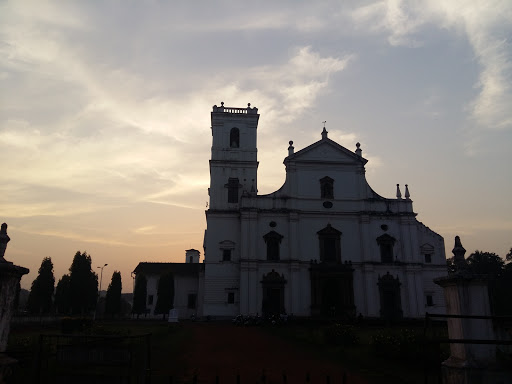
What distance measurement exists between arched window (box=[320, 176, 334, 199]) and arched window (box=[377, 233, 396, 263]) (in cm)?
624

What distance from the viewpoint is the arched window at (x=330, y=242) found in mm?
38312

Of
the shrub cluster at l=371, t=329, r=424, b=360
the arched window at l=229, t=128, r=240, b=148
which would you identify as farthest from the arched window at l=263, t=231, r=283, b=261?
the shrub cluster at l=371, t=329, r=424, b=360

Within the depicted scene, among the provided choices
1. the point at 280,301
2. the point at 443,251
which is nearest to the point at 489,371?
the point at 280,301

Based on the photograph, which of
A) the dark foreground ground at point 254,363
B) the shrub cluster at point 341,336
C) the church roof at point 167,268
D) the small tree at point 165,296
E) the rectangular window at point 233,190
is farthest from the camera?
the church roof at point 167,268

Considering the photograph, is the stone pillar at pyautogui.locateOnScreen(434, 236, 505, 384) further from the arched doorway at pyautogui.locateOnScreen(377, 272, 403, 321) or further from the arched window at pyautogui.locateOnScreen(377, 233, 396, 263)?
the arched window at pyautogui.locateOnScreen(377, 233, 396, 263)

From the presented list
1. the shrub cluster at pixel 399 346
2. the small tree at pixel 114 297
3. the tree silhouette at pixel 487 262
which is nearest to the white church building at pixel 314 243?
the small tree at pixel 114 297

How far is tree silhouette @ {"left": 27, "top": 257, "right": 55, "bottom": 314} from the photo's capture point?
41.0 metres

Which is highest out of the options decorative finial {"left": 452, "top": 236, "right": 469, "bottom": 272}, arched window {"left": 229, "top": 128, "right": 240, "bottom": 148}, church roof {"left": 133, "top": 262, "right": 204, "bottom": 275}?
arched window {"left": 229, "top": 128, "right": 240, "bottom": 148}

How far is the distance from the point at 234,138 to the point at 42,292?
2495 cm

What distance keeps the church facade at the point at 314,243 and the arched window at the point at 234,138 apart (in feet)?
0.52

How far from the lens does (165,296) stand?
4412cm

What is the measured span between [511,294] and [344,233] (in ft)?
93.7

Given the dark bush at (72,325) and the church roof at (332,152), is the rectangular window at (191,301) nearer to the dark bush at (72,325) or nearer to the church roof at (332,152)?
the church roof at (332,152)

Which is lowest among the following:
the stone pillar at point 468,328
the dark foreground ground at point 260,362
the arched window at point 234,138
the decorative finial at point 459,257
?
the dark foreground ground at point 260,362
